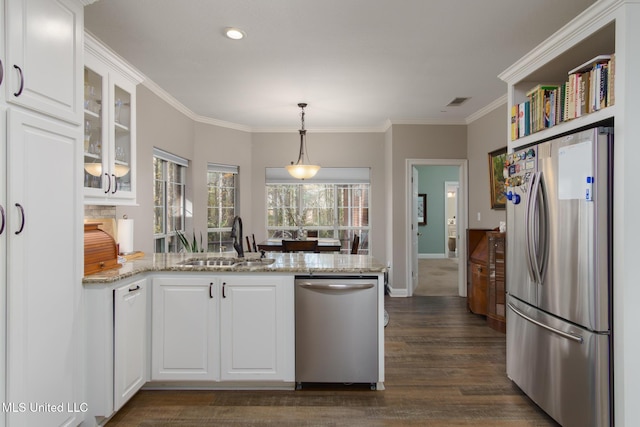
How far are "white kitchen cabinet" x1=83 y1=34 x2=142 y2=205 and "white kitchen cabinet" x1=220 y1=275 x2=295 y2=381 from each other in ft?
3.33

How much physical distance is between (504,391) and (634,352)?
1046 millimetres

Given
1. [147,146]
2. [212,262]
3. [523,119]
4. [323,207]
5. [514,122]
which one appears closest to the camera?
[523,119]

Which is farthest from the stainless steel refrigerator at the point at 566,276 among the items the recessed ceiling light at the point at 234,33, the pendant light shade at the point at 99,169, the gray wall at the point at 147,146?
the gray wall at the point at 147,146

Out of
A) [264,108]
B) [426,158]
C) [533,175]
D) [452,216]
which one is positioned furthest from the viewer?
[452,216]

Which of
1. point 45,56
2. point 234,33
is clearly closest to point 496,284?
point 234,33

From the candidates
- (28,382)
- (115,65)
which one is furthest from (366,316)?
(115,65)

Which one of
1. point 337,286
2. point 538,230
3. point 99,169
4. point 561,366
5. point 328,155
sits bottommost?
point 561,366

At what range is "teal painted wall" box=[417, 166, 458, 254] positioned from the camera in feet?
35.1

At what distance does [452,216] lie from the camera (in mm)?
11211

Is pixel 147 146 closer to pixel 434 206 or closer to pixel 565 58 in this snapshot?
A: pixel 565 58

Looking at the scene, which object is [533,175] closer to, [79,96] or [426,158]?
[79,96]

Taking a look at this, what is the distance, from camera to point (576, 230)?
207 centimetres

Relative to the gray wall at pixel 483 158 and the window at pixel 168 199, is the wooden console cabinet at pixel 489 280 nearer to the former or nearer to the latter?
the gray wall at pixel 483 158

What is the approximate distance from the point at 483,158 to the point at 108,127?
4.58 meters
